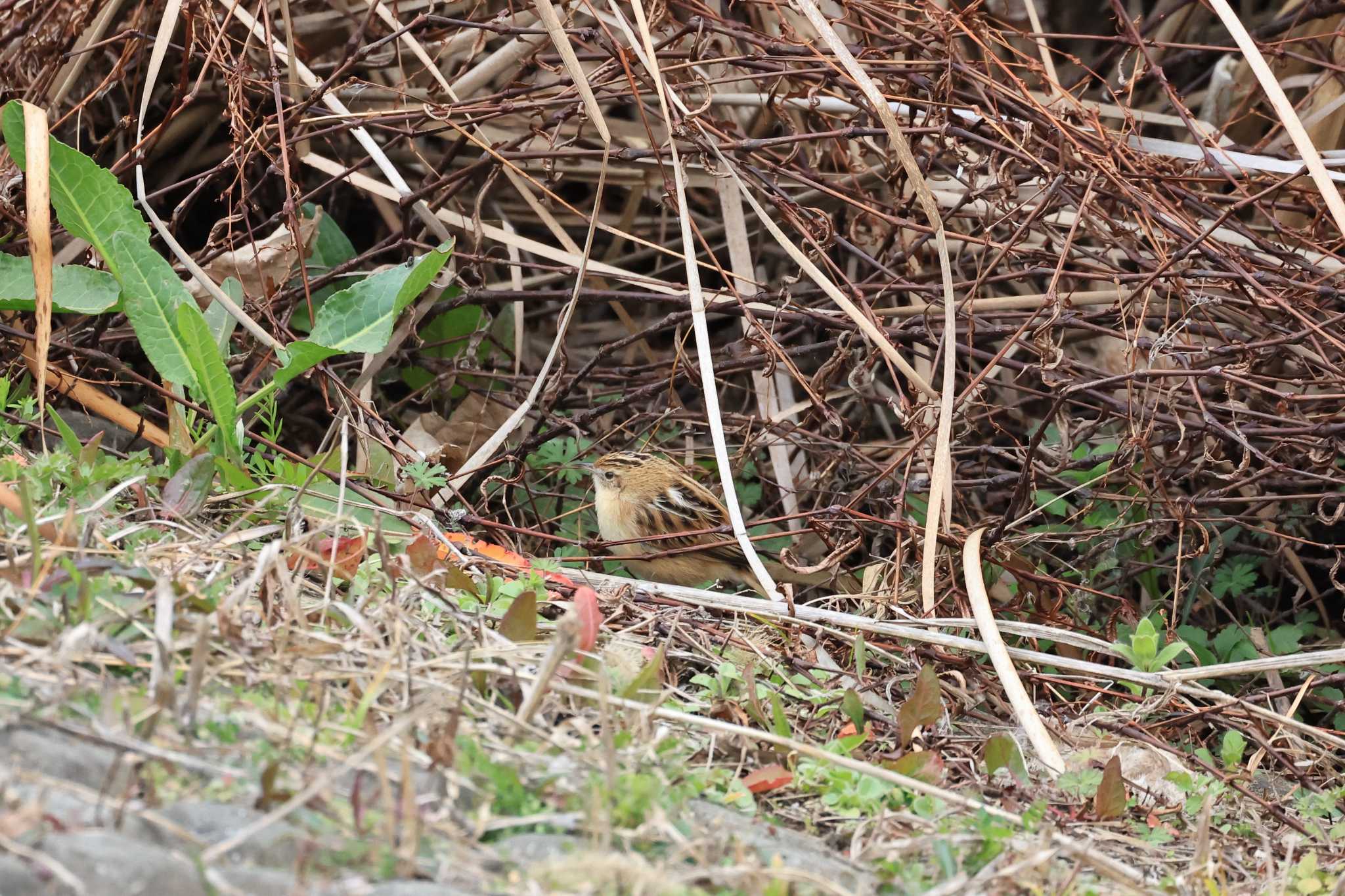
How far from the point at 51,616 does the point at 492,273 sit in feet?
11.5

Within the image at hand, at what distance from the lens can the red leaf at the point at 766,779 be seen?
2975mm

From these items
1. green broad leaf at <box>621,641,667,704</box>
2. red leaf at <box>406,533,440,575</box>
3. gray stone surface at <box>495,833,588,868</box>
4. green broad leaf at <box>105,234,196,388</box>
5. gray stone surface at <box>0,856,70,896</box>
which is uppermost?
green broad leaf at <box>105,234,196,388</box>

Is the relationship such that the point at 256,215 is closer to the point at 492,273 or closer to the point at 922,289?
the point at 492,273

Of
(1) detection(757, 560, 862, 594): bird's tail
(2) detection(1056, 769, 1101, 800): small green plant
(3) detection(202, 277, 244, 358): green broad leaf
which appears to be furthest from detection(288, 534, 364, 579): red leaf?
(2) detection(1056, 769, 1101, 800): small green plant

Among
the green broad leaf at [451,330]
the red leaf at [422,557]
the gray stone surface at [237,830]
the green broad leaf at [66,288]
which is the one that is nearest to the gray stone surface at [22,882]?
the gray stone surface at [237,830]

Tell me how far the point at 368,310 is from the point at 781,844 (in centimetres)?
251

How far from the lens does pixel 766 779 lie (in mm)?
2980

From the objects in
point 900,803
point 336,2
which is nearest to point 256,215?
point 336,2

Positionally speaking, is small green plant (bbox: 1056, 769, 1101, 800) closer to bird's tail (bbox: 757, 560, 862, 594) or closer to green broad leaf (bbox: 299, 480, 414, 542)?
bird's tail (bbox: 757, 560, 862, 594)

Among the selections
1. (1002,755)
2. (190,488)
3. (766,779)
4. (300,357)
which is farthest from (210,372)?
(1002,755)

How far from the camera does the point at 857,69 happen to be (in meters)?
4.33

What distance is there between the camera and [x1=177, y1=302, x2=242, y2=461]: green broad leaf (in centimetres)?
400

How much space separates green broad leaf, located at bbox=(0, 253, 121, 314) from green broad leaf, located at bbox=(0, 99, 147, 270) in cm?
11

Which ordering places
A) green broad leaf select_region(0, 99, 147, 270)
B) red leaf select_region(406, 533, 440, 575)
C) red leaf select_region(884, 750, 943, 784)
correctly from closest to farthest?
red leaf select_region(884, 750, 943, 784)
red leaf select_region(406, 533, 440, 575)
green broad leaf select_region(0, 99, 147, 270)
